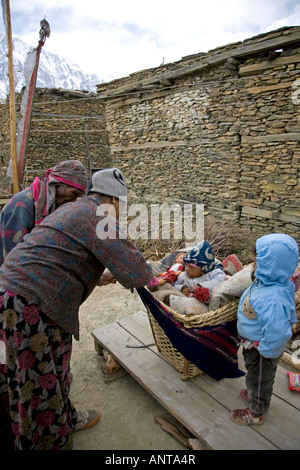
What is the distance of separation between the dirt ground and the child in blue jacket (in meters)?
0.67

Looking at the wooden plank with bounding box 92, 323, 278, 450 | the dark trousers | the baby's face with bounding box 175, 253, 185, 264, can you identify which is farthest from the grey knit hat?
the wooden plank with bounding box 92, 323, 278, 450

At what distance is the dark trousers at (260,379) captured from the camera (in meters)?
1.63

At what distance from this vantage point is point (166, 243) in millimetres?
5516

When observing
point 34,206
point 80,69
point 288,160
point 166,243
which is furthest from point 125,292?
point 80,69

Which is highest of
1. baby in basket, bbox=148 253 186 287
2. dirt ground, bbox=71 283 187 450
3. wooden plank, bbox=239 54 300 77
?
wooden plank, bbox=239 54 300 77

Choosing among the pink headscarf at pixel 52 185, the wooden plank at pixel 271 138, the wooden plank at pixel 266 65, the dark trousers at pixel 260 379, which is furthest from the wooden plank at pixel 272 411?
the wooden plank at pixel 266 65

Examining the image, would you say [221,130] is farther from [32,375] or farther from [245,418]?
[32,375]

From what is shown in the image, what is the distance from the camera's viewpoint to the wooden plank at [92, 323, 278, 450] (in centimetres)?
160

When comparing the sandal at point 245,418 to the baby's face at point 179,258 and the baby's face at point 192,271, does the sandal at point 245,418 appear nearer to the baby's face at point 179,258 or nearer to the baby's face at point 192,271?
the baby's face at point 192,271

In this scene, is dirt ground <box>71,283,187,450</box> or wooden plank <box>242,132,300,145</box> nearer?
dirt ground <box>71,283,187,450</box>

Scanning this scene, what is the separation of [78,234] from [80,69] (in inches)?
5339

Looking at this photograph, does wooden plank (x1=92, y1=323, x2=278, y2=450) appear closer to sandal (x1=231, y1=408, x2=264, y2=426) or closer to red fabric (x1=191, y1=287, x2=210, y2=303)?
sandal (x1=231, y1=408, x2=264, y2=426)

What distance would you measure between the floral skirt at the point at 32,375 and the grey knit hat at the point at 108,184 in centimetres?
76

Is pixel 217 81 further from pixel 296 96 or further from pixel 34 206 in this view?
pixel 34 206
